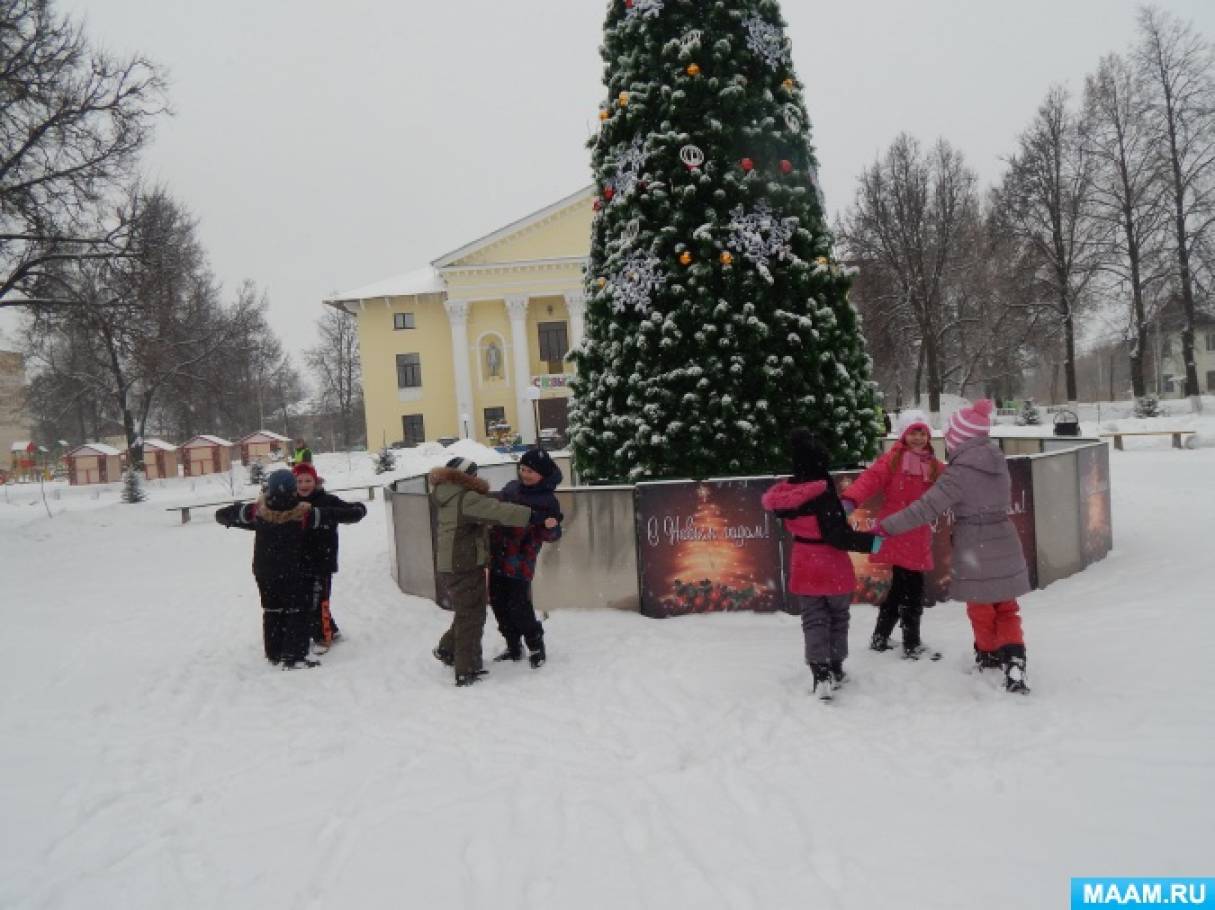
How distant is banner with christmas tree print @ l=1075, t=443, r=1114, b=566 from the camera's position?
793 cm

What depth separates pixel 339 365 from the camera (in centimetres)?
6538

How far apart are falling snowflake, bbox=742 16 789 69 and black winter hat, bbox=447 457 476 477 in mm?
5391

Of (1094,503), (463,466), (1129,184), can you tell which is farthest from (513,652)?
(1129,184)

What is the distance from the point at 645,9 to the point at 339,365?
201ft

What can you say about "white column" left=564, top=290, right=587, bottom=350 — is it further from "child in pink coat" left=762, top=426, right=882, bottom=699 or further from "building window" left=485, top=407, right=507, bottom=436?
"child in pink coat" left=762, top=426, right=882, bottom=699

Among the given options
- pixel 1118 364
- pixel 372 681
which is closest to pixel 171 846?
pixel 372 681

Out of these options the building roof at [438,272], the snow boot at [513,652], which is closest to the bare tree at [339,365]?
the building roof at [438,272]

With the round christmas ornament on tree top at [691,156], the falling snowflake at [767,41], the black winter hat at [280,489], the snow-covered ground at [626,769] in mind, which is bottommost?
the snow-covered ground at [626,769]

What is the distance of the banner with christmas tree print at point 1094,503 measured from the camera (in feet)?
26.0

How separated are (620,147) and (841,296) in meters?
2.86

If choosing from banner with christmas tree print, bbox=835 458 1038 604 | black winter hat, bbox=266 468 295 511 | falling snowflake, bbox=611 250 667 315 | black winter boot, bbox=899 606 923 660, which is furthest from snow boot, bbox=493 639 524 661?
falling snowflake, bbox=611 250 667 315

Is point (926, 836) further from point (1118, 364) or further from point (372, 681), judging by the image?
point (1118, 364)

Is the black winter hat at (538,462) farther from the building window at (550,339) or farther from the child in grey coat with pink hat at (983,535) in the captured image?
the building window at (550,339)

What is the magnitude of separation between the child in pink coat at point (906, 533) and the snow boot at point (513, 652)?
270 cm
